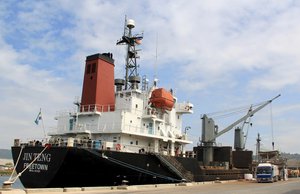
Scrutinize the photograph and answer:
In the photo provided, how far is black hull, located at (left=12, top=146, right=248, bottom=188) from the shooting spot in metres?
23.8

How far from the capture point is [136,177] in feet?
91.3

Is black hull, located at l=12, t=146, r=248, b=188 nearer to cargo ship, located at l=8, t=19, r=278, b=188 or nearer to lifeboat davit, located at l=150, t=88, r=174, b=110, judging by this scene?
cargo ship, located at l=8, t=19, r=278, b=188

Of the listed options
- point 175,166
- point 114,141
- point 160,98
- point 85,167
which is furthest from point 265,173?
point 85,167

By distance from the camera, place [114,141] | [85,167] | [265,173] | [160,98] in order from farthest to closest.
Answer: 1. [265,173]
2. [160,98]
3. [114,141]
4. [85,167]

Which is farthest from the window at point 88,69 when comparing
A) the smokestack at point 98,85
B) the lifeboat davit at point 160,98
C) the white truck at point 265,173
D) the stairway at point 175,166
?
the white truck at point 265,173

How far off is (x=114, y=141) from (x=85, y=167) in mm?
4615

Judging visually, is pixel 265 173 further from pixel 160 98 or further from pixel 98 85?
pixel 98 85

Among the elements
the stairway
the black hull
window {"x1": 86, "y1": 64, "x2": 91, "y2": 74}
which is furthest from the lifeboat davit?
window {"x1": 86, "y1": 64, "x2": 91, "y2": 74}

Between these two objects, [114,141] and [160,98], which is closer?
[114,141]

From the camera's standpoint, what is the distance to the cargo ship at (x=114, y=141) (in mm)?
24281

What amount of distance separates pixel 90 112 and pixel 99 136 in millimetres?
2077

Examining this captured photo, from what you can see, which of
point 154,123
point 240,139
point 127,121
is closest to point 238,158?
point 240,139

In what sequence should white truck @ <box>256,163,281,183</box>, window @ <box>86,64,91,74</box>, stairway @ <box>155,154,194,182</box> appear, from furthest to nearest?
white truck @ <box>256,163,281,183</box> → window @ <box>86,64,91,74</box> → stairway @ <box>155,154,194,182</box>

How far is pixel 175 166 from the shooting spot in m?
30.6
